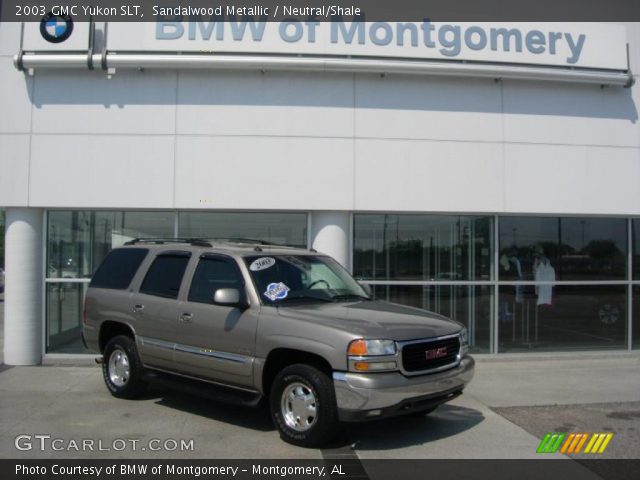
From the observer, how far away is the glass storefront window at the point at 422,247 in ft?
34.8

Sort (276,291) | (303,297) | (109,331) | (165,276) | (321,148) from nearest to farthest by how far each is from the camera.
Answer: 1. (276,291)
2. (303,297)
3. (165,276)
4. (109,331)
5. (321,148)

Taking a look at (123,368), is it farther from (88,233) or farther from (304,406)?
(88,233)

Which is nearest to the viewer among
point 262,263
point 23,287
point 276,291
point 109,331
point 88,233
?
point 276,291

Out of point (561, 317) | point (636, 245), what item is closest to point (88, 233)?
point (561, 317)

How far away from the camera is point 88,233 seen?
10.5m

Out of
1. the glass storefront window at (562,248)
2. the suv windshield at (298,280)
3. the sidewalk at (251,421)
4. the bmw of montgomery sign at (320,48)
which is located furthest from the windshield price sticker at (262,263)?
the glass storefront window at (562,248)

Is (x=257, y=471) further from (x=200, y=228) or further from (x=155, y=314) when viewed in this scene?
(x=200, y=228)

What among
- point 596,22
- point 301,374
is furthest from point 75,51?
point 596,22

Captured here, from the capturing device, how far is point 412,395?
5414 mm

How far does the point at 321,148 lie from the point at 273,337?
16.8ft

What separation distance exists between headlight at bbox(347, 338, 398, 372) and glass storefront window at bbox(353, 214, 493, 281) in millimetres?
5214

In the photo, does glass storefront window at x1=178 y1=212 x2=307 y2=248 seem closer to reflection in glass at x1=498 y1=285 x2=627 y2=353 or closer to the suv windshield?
the suv windshield

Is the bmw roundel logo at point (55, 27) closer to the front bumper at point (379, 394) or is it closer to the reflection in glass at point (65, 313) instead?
the reflection in glass at point (65, 313)

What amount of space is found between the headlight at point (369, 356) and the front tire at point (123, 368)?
10.6 feet
